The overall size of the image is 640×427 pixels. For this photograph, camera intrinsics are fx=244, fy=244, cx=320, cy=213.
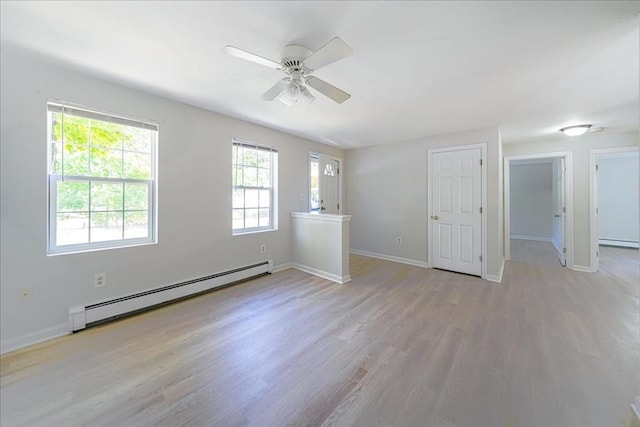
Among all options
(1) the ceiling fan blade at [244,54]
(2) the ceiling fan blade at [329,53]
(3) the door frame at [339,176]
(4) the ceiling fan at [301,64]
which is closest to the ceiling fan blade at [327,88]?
(4) the ceiling fan at [301,64]

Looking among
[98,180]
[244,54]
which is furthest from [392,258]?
[98,180]

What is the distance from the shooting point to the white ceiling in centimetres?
150

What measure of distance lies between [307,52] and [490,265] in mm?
3933

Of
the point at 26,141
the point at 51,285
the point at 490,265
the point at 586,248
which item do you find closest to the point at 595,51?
the point at 490,265

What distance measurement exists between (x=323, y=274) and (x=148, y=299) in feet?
7.43

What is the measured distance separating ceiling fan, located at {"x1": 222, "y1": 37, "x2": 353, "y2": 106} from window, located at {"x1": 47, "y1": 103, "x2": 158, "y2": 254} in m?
1.66

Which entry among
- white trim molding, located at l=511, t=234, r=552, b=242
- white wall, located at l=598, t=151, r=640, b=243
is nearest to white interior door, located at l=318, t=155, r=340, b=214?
white trim molding, located at l=511, t=234, r=552, b=242

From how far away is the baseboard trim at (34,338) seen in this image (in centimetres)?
197

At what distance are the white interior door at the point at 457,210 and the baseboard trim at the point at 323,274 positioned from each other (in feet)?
6.16

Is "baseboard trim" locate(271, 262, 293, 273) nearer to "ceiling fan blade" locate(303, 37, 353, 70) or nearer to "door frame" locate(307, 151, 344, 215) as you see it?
"door frame" locate(307, 151, 344, 215)

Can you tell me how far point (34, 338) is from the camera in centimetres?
208

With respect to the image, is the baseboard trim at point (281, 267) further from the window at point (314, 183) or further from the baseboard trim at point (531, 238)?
the baseboard trim at point (531, 238)

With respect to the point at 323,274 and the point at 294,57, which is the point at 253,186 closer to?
the point at 323,274

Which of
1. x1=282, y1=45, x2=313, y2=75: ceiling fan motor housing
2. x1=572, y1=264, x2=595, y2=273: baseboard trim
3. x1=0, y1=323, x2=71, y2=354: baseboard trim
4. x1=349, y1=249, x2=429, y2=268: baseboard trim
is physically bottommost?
x1=0, y1=323, x2=71, y2=354: baseboard trim
